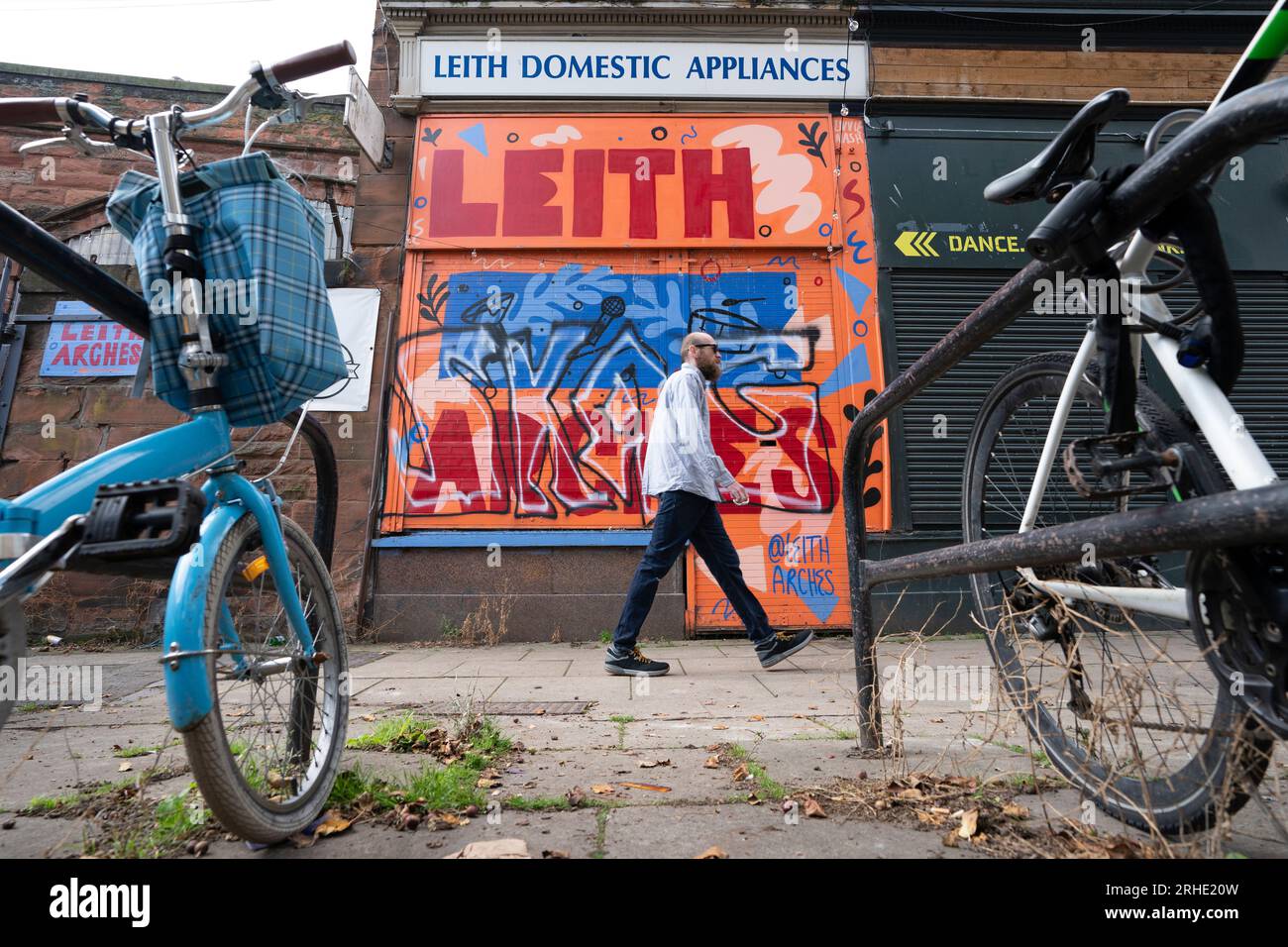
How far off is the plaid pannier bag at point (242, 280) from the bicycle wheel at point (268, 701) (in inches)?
13.4

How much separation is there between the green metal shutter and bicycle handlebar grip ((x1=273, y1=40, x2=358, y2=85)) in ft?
19.0

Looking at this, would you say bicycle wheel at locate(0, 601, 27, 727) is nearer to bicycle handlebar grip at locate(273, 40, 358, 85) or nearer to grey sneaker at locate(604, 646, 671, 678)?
bicycle handlebar grip at locate(273, 40, 358, 85)

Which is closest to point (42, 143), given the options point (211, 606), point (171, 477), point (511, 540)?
point (171, 477)

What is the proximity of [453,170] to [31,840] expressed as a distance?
6.73m

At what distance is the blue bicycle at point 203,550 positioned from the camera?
49.8 inches

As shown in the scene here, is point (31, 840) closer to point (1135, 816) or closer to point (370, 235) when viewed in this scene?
point (1135, 816)

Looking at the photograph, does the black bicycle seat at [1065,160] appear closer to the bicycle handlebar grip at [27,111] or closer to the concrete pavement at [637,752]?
the concrete pavement at [637,752]

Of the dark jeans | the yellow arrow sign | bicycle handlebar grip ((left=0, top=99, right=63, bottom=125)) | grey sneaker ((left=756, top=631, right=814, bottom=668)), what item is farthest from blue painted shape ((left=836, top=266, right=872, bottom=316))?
bicycle handlebar grip ((left=0, top=99, right=63, bottom=125))

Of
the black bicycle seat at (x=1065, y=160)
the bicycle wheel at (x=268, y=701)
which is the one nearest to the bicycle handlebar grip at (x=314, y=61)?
the bicycle wheel at (x=268, y=701)

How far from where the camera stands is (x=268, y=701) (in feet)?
6.13

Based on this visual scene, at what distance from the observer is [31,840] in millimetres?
1699

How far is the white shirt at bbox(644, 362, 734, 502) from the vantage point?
462 centimetres

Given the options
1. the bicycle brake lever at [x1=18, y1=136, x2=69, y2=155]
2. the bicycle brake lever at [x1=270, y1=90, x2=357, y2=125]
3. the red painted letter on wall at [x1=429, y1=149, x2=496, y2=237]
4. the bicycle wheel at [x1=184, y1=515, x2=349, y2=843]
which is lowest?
the bicycle wheel at [x1=184, y1=515, x2=349, y2=843]
